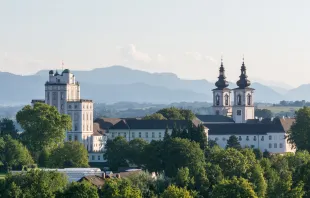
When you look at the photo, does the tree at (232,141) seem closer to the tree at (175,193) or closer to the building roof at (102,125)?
the building roof at (102,125)

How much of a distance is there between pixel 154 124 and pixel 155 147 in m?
39.8

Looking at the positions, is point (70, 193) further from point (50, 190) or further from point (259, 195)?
point (259, 195)

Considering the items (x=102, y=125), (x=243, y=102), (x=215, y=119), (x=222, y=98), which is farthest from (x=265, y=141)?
(x=222, y=98)

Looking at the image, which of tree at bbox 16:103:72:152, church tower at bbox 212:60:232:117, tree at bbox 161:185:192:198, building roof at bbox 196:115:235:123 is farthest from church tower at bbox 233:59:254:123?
tree at bbox 161:185:192:198

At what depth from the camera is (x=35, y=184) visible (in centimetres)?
6938

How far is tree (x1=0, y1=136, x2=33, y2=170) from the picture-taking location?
337ft

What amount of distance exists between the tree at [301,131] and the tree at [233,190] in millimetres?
44173

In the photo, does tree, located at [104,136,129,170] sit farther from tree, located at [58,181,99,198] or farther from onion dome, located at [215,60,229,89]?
onion dome, located at [215,60,229,89]

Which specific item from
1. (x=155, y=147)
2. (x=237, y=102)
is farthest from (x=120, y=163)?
(x=237, y=102)

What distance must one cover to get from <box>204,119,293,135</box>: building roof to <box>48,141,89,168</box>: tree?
38909 mm

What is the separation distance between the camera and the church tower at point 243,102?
156000mm

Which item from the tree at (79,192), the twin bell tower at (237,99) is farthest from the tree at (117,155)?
the twin bell tower at (237,99)

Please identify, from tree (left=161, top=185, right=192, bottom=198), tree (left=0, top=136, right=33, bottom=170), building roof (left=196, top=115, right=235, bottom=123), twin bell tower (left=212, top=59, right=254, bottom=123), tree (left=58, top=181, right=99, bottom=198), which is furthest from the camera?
twin bell tower (left=212, top=59, right=254, bottom=123)

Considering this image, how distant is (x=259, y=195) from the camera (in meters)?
74.3
